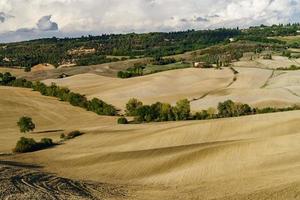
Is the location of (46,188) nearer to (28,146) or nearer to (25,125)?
(28,146)

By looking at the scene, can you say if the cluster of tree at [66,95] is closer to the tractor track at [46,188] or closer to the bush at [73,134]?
the bush at [73,134]

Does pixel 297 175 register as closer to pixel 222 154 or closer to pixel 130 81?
pixel 222 154

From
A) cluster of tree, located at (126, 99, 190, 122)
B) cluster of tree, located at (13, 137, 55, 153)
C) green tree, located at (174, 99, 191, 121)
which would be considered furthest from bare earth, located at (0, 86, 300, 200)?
green tree, located at (174, 99, 191, 121)

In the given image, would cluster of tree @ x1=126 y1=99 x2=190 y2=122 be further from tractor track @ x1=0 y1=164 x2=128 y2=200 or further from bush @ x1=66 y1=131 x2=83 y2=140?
tractor track @ x1=0 y1=164 x2=128 y2=200

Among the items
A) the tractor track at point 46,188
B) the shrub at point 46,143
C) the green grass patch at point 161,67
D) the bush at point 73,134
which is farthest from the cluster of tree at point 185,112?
the green grass patch at point 161,67

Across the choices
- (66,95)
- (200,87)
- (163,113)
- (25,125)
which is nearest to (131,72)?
(66,95)

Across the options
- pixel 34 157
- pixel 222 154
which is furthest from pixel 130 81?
pixel 222 154
